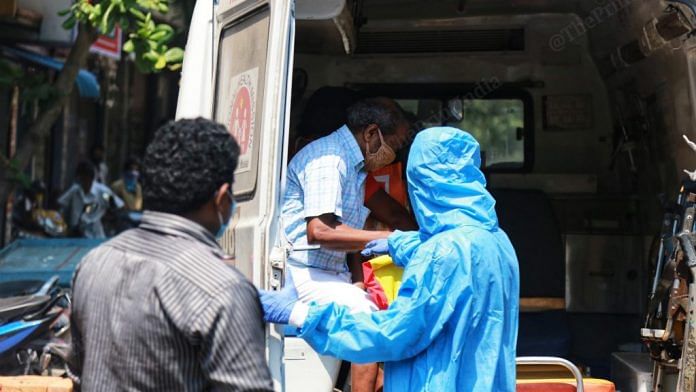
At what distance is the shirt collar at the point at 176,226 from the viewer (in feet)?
7.93

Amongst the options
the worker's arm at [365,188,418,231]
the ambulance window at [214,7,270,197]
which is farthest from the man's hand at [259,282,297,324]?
the worker's arm at [365,188,418,231]

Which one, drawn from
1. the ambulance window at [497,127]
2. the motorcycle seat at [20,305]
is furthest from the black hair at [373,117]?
the motorcycle seat at [20,305]

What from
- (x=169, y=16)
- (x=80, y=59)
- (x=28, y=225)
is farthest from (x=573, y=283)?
(x=28, y=225)

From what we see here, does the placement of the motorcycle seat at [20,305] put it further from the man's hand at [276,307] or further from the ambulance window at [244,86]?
the man's hand at [276,307]

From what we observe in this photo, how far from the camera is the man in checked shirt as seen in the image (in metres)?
4.18

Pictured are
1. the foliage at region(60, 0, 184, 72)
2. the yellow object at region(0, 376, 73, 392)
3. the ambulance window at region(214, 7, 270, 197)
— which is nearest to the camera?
the ambulance window at region(214, 7, 270, 197)

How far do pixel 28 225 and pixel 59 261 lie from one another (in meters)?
3.99

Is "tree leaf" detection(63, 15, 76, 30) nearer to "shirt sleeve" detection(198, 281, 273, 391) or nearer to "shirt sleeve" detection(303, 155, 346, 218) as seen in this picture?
"shirt sleeve" detection(303, 155, 346, 218)

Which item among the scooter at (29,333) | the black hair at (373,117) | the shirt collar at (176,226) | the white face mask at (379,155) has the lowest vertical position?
the scooter at (29,333)

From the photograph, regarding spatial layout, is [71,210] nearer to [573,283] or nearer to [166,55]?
[166,55]

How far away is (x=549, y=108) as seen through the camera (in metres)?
6.59

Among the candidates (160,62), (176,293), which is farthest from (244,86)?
(160,62)

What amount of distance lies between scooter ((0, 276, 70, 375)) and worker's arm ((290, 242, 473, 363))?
9.71 ft

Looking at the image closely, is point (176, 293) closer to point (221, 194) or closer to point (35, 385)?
point (221, 194)
